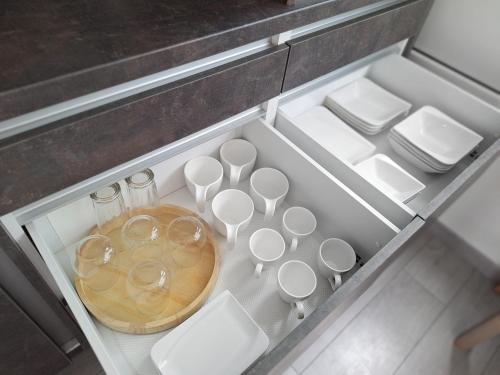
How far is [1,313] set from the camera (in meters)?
0.70

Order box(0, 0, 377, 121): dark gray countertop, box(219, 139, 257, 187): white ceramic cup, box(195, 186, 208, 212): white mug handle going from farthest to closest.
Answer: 1. box(219, 139, 257, 187): white ceramic cup
2. box(195, 186, 208, 212): white mug handle
3. box(0, 0, 377, 121): dark gray countertop

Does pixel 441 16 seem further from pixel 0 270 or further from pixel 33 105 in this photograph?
pixel 0 270

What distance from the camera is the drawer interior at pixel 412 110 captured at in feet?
2.89

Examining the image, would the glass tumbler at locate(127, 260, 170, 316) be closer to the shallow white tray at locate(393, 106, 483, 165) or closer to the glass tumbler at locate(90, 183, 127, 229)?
the glass tumbler at locate(90, 183, 127, 229)

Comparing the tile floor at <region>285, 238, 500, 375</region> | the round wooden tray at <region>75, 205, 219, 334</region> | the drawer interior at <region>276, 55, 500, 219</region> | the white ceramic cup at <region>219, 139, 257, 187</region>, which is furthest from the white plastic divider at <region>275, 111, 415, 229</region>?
the tile floor at <region>285, 238, 500, 375</region>

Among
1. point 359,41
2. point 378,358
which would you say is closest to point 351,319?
point 378,358

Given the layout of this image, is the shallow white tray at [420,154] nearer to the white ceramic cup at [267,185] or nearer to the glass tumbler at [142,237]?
the white ceramic cup at [267,185]

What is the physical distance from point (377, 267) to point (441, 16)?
3.07 ft

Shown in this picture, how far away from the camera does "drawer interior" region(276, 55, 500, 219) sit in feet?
2.89

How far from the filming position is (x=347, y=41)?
917 millimetres

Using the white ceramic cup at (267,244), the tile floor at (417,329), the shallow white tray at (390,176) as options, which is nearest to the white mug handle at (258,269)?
the white ceramic cup at (267,244)

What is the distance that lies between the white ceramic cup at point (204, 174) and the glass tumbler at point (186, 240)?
0.07m

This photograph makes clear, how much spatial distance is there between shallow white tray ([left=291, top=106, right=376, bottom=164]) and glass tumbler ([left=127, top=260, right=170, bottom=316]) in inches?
21.3

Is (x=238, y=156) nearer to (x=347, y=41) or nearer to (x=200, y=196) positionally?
(x=200, y=196)
